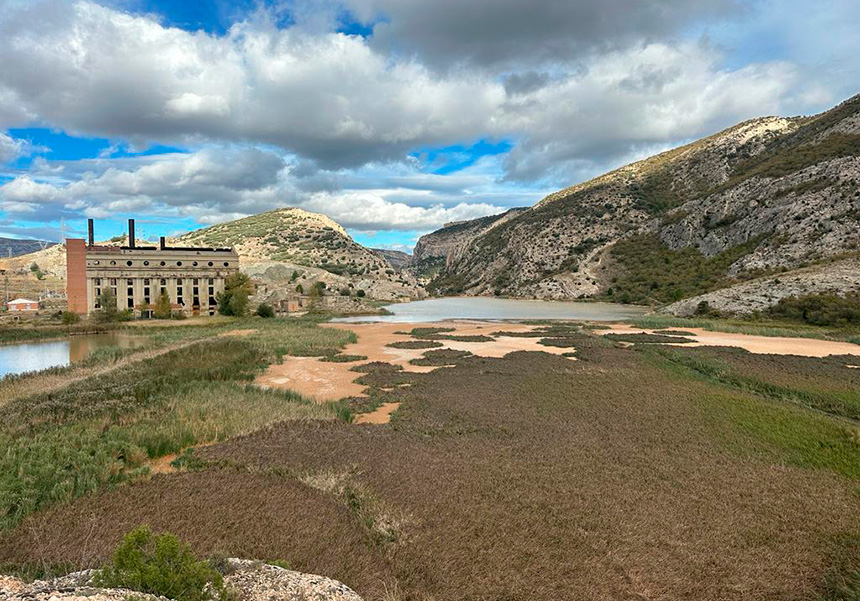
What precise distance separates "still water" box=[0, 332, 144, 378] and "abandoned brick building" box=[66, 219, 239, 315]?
27274mm

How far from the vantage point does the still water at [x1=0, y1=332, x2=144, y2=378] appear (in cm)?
3175

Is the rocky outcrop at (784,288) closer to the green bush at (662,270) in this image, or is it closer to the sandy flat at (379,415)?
the green bush at (662,270)

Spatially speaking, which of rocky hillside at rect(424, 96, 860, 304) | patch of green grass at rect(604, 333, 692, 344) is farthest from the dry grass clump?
rocky hillside at rect(424, 96, 860, 304)

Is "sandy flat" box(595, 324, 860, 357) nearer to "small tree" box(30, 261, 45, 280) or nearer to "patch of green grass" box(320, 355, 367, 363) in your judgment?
"patch of green grass" box(320, 355, 367, 363)

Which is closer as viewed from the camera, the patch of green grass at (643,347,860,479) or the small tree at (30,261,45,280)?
the patch of green grass at (643,347,860,479)

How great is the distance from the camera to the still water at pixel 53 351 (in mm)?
Result: 31747

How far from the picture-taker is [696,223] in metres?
95.2

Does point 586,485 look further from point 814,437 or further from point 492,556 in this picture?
point 814,437

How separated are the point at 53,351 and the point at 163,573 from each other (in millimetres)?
45548

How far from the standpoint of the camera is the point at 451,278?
6624 inches

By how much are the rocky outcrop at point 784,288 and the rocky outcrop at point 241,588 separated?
189 ft

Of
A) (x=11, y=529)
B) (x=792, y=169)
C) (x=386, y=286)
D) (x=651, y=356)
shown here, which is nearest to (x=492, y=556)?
(x=11, y=529)

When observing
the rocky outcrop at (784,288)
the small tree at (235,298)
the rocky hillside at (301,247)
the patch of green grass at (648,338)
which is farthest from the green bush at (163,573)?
the rocky hillside at (301,247)

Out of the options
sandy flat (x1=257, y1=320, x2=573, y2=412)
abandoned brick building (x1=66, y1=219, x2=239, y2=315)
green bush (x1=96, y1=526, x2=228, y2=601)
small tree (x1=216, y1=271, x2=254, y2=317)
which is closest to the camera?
green bush (x1=96, y1=526, x2=228, y2=601)
